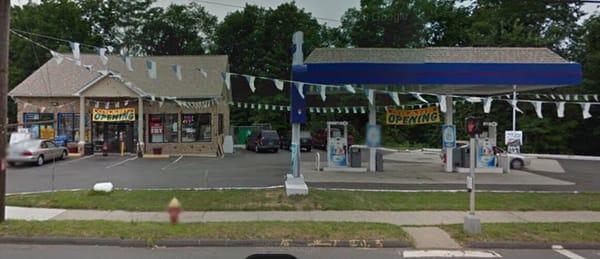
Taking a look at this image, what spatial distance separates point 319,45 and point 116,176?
38336 mm

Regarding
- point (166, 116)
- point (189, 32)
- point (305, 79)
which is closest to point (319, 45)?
point (189, 32)

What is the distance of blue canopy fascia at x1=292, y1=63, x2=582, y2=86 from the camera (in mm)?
17938

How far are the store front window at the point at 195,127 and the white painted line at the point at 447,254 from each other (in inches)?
1100

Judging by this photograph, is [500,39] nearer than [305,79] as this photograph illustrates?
No

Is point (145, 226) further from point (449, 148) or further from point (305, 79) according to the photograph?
point (449, 148)

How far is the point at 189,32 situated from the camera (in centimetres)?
6169

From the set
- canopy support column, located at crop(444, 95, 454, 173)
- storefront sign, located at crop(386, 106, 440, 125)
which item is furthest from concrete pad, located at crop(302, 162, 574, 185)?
storefront sign, located at crop(386, 106, 440, 125)

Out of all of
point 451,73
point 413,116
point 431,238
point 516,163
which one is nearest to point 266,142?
point 413,116

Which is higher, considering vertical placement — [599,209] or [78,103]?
[78,103]

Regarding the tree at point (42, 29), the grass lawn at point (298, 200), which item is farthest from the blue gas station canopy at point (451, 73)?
the tree at point (42, 29)

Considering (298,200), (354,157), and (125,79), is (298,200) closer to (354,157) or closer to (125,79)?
(354,157)

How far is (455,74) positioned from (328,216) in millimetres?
9329

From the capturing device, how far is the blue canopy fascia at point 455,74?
58.9 feet

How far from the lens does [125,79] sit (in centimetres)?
3544
